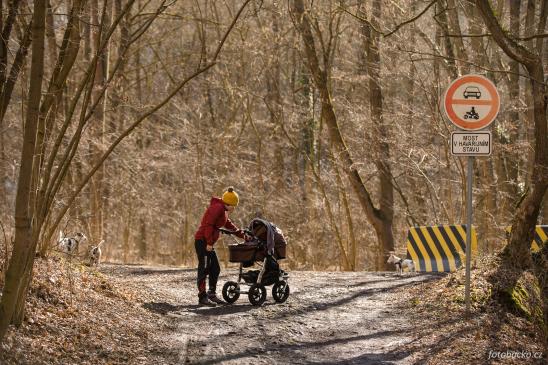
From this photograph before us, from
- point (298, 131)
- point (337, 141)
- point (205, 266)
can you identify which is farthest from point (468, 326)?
point (298, 131)

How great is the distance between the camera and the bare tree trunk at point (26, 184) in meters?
6.89

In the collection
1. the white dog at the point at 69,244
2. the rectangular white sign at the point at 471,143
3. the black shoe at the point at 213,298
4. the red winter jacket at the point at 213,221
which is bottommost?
the black shoe at the point at 213,298

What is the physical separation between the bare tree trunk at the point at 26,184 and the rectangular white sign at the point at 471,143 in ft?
17.4

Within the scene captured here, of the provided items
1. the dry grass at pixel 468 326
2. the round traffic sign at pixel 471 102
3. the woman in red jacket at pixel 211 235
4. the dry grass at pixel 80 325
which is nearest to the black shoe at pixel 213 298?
the woman in red jacket at pixel 211 235

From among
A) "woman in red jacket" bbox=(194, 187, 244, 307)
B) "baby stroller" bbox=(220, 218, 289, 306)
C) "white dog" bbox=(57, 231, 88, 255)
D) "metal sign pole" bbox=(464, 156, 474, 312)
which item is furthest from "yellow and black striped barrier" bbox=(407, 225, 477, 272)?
"white dog" bbox=(57, 231, 88, 255)

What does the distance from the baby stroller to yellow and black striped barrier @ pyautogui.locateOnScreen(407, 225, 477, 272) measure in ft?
19.6

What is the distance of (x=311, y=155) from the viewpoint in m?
27.2

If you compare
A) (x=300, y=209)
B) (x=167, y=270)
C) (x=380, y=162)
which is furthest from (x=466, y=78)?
(x=300, y=209)

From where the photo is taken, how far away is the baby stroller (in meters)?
11.0

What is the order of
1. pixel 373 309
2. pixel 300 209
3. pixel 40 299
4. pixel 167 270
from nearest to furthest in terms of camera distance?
pixel 40 299
pixel 373 309
pixel 167 270
pixel 300 209

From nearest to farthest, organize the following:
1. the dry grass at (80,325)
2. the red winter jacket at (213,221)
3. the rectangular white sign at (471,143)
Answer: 1. the dry grass at (80,325)
2. the rectangular white sign at (471,143)
3. the red winter jacket at (213,221)

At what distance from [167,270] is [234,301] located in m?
5.07

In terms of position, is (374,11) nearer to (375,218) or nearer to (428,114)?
(428,114)

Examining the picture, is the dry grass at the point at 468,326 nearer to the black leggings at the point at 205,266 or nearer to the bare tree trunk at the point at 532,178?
the bare tree trunk at the point at 532,178
